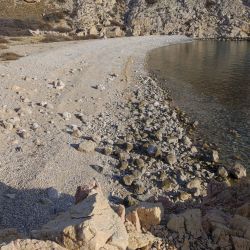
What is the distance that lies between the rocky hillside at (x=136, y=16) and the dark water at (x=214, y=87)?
19.3 metres

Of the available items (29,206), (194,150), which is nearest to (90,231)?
(29,206)

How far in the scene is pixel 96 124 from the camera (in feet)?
91.0

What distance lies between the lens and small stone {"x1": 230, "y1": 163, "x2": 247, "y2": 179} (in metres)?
21.7

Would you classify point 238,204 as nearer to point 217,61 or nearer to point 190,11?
point 217,61

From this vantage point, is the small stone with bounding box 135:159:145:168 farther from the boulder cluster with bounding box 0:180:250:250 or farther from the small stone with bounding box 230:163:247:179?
the boulder cluster with bounding box 0:180:250:250

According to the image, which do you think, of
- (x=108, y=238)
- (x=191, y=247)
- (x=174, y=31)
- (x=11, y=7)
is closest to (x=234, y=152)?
(x=191, y=247)

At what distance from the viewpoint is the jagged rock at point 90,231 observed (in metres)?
10.3

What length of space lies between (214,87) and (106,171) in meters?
25.2

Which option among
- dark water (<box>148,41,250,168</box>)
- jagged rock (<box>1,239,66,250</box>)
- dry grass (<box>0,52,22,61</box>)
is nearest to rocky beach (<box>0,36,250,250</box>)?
jagged rock (<box>1,239,66,250</box>)

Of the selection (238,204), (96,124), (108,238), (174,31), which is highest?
(108,238)

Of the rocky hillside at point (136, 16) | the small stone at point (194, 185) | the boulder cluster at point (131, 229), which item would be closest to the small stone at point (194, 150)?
the small stone at point (194, 185)

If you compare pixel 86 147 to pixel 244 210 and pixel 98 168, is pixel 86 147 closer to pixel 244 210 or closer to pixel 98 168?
pixel 98 168

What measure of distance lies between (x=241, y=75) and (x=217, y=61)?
10692mm

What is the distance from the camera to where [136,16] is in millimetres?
94375
